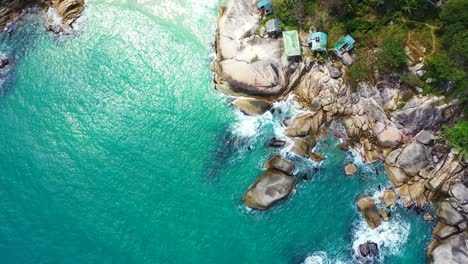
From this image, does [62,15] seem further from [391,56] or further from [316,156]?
[391,56]

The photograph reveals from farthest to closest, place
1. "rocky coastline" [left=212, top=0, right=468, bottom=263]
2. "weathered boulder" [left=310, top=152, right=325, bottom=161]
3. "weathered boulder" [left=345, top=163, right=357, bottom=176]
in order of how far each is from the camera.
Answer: "weathered boulder" [left=310, top=152, right=325, bottom=161], "weathered boulder" [left=345, top=163, right=357, bottom=176], "rocky coastline" [left=212, top=0, right=468, bottom=263]

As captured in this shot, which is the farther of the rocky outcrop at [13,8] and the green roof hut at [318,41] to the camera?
the rocky outcrop at [13,8]

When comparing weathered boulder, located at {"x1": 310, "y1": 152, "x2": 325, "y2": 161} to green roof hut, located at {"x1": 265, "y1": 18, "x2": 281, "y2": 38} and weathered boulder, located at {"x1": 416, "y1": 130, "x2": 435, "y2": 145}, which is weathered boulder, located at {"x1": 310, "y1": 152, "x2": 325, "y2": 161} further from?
green roof hut, located at {"x1": 265, "y1": 18, "x2": 281, "y2": 38}

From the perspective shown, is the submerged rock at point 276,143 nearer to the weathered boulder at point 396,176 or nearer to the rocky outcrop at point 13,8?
the weathered boulder at point 396,176

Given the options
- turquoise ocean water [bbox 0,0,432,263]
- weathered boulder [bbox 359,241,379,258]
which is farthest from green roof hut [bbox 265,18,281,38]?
weathered boulder [bbox 359,241,379,258]

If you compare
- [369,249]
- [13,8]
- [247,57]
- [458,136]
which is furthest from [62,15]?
[458,136]

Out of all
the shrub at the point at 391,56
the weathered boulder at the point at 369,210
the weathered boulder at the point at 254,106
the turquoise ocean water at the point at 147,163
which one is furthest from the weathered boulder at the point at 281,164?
the shrub at the point at 391,56

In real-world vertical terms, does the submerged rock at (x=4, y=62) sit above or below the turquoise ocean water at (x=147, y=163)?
above
